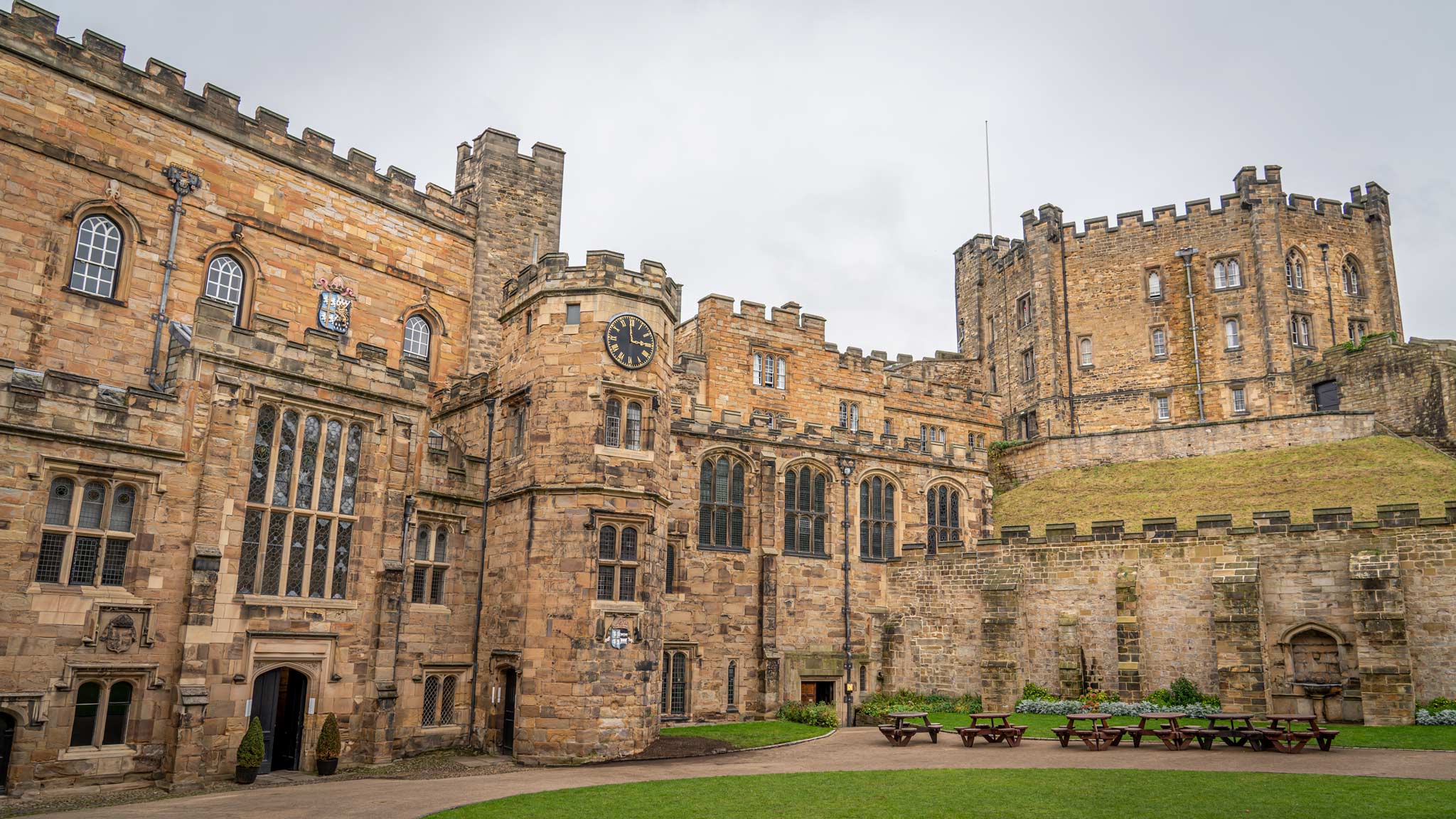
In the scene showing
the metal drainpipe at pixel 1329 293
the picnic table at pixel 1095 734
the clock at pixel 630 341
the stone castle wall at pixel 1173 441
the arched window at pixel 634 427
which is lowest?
the picnic table at pixel 1095 734

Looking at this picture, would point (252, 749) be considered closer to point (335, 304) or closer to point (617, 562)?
point (617, 562)

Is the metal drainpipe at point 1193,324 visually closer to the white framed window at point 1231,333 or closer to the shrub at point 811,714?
the white framed window at point 1231,333

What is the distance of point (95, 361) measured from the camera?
24.2m

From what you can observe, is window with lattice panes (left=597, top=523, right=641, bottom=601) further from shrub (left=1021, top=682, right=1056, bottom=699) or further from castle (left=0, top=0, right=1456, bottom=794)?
shrub (left=1021, top=682, right=1056, bottom=699)

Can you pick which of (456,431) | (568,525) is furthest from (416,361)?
(568,525)

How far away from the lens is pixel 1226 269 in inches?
1965

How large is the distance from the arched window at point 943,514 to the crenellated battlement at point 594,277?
46.8 ft

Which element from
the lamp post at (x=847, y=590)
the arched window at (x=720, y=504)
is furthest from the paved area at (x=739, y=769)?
the arched window at (x=720, y=504)

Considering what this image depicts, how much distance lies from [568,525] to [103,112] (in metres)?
17.0

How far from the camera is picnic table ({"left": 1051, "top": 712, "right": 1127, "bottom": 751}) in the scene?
71.2 feet

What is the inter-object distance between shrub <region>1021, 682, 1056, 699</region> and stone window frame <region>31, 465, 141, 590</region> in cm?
2414

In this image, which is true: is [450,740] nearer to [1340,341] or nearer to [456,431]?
[456,431]

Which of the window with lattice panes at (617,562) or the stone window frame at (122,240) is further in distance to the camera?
the stone window frame at (122,240)

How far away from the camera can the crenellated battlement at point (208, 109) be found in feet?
79.3
